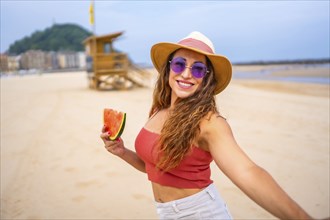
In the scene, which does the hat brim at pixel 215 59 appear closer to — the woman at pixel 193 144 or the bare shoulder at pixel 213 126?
the woman at pixel 193 144

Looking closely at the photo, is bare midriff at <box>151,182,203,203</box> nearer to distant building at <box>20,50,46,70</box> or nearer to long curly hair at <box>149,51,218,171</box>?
long curly hair at <box>149,51,218,171</box>

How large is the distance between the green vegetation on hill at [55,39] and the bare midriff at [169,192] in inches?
4201

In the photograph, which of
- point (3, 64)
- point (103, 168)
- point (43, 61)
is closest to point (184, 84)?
point (103, 168)

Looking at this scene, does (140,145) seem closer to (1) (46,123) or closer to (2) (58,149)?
(2) (58,149)

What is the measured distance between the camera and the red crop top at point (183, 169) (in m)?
1.71

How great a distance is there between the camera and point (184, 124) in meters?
1.70

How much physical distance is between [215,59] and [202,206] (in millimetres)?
888

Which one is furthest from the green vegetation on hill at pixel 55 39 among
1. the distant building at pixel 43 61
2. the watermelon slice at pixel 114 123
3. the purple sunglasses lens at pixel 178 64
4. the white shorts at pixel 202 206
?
the white shorts at pixel 202 206

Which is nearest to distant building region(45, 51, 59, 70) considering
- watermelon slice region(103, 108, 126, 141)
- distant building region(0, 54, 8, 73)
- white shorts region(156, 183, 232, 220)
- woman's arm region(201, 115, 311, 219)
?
distant building region(0, 54, 8, 73)

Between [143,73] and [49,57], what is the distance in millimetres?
100708

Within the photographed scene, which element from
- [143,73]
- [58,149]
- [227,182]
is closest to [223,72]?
[227,182]

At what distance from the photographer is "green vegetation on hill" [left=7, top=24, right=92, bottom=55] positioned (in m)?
112

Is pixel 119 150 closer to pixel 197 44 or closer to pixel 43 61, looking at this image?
pixel 197 44

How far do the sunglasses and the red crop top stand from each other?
0.44 m
